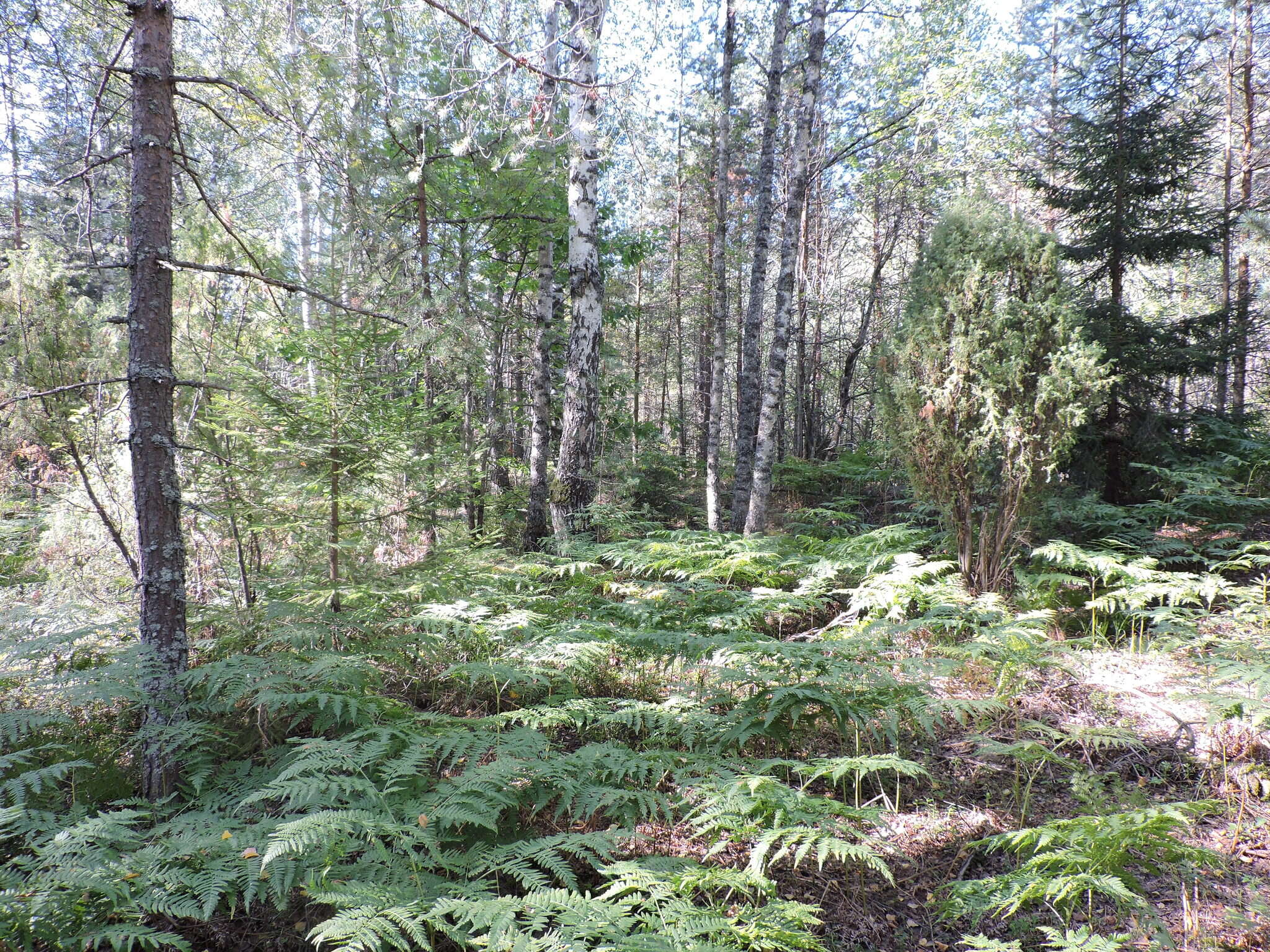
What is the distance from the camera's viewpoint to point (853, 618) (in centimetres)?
513

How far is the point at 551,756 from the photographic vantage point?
306 cm

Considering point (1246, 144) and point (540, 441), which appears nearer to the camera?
point (540, 441)

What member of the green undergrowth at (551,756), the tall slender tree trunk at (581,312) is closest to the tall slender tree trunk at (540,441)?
the tall slender tree trunk at (581,312)

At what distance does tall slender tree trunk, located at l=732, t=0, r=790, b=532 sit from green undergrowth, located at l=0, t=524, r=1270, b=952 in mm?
5102

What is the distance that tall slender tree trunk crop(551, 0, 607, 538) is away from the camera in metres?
7.04

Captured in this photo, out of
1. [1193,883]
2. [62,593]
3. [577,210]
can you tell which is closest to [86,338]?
[62,593]

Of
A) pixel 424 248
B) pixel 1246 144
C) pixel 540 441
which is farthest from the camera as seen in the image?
pixel 1246 144

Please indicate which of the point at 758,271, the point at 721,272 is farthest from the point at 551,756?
the point at 721,272

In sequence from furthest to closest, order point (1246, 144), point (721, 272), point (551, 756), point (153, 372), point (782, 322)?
point (721, 272) → point (1246, 144) → point (782, 322) → point (153, 372) → point (551, 756)

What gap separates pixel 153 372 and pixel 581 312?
15.4 feet

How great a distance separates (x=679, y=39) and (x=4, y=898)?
16.0 metres

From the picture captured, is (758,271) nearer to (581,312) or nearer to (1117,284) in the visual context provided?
(581,312)

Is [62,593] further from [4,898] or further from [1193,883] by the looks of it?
[1193,883]

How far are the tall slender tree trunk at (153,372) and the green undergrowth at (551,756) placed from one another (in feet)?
0.41
